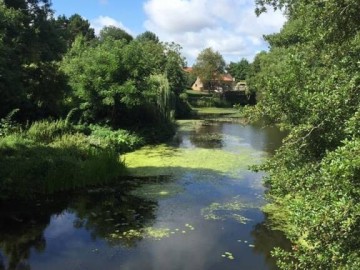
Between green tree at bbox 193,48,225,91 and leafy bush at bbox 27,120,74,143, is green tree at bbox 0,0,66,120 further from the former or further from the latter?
green tree at bbox 193,48,225,91

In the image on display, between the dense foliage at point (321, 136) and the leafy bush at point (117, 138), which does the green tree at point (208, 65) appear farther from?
the dense foliage at point (321, 136)

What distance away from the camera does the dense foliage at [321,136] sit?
453 cm

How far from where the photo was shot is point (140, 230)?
468 inches

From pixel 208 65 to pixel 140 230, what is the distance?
68.9 m

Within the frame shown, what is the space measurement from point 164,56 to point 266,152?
106 feet

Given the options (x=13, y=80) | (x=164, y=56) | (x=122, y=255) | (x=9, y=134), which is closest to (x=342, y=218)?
(x=122, y=255)

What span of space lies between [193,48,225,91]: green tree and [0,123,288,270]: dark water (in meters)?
63.0

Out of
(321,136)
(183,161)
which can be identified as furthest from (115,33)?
(321,136)

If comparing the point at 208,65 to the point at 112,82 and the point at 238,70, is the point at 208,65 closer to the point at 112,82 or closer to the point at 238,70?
the point at 238,70

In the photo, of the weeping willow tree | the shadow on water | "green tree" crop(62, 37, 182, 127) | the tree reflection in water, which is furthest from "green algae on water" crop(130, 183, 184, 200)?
the weeping willow tree

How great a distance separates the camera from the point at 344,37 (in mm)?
7496

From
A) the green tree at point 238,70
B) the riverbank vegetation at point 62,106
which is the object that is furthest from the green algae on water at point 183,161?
the green tree at point 238,70

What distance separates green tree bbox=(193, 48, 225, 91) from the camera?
78.5m

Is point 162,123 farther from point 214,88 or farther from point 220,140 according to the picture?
point 214,88
